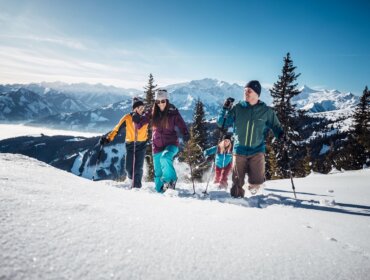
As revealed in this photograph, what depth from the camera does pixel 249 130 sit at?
5570mm

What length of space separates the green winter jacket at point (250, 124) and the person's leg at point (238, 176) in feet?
0.49

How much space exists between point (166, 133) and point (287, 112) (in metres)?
25.9

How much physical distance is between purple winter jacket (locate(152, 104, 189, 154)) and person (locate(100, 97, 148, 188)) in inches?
29.6

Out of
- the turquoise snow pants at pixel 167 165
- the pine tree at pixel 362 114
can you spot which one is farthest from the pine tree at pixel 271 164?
the turquoise snow pants at pixel 167 165

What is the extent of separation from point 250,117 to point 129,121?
3.65m

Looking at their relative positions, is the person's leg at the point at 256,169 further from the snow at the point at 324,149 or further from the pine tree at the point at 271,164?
the snow at the point at 324,149

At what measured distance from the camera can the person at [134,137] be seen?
24.2 feet

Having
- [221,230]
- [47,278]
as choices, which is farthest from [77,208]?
[221,230]

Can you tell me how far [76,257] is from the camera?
4.14 ft

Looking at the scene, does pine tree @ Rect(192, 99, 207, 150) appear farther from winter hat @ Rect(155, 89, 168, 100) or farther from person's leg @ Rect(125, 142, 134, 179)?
winter hat @ Rect(155, 89, 168, 100)

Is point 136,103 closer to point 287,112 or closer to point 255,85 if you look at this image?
point 255,85

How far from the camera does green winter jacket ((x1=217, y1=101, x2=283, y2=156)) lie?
5562 mm

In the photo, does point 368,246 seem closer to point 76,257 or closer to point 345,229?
point 345,229

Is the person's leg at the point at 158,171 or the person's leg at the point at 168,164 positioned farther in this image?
the person's leg at the point at 158,171
